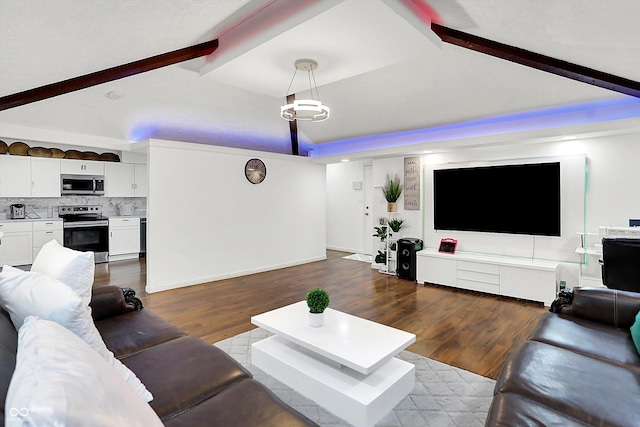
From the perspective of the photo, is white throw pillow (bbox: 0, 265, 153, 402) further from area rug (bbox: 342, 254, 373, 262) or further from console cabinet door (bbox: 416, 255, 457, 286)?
area rug (bbox: 342, 254, 373, 262)

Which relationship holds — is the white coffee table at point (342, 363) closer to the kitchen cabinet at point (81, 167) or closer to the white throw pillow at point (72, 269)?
the white throw pillow at point (72, 269)

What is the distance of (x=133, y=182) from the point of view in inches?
283

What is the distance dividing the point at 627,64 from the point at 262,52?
10.4 feet

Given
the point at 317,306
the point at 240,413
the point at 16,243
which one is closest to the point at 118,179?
the point at 16,243

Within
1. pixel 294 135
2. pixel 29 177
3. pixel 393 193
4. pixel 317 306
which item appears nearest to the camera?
pixel 317 306

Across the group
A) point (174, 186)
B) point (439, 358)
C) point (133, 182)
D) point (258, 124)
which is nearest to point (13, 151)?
point (133, 182)

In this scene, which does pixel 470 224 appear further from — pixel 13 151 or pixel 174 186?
pixel 13 151

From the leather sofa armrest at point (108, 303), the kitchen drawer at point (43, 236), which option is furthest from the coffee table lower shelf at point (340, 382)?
the kitchen drawer at point (43, 236)

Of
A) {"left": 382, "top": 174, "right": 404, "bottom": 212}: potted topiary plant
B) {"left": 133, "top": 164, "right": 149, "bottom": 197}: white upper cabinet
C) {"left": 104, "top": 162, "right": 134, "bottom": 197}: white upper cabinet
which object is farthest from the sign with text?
{"left": 104, "top": 162, "right": 134, "bottom": 197}: white upper cabinet

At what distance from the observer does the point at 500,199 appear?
498cm

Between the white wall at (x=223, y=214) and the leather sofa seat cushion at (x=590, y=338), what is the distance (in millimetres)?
4628

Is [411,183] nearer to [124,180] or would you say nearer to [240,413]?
[240,413]

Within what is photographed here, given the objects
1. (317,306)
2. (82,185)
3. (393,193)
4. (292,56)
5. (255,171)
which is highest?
(292,56)

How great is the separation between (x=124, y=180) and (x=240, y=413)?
23.1 ft
